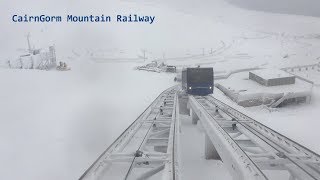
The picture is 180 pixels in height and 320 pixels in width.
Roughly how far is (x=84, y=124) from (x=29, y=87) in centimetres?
1998

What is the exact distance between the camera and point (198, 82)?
118 ft

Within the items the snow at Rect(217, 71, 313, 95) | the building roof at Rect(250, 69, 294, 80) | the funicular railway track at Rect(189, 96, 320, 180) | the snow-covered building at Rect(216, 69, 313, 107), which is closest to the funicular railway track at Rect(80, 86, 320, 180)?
the funicular railway track at Rect(189, 96, 320, 180)

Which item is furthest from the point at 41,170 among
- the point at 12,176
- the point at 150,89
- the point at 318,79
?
the point at 318,79

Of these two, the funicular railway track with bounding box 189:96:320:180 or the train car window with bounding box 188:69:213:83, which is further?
the train car window with bounding box 188:69:213:83

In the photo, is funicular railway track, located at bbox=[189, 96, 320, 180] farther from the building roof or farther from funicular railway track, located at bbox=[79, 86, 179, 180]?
the building roof

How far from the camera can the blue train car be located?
1391 inches

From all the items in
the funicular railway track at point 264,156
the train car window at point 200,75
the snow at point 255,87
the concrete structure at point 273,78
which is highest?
the train car window at point 200,75

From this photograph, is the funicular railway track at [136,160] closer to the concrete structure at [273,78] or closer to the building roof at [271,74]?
the concrete structure at [273,78]

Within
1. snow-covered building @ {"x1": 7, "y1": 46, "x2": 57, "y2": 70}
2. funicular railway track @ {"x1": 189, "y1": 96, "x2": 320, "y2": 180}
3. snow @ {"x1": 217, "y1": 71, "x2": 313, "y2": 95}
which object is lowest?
snow @ {"x1": 217, "y1": 71, "x2": 313, "y2": 95}

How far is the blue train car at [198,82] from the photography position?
35.3 metres

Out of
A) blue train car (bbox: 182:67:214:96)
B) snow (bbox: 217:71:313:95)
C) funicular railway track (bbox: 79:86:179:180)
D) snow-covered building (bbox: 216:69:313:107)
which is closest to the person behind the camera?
funicular railway track (bbox: 79:86:179:180)

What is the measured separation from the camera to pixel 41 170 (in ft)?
54.8

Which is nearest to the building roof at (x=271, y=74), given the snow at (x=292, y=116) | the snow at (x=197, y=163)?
the snow at (x=292, y=116)

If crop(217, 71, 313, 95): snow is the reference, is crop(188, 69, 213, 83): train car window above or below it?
above
